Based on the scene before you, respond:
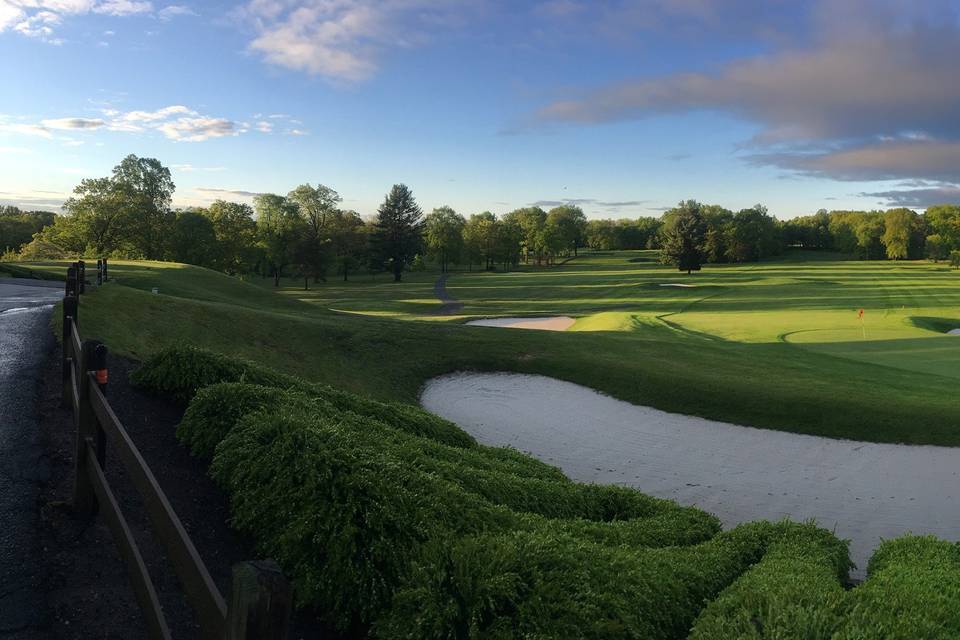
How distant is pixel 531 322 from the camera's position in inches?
1590

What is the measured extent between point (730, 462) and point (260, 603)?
45.7ft

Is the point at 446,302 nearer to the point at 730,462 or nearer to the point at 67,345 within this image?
the point at 730,462

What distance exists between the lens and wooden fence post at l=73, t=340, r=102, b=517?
5445 mm

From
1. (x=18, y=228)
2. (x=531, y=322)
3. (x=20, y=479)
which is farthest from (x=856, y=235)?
(x=18, y=228)

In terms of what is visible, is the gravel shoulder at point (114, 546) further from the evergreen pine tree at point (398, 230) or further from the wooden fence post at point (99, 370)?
the evergreen pine tree at point (398, 230)

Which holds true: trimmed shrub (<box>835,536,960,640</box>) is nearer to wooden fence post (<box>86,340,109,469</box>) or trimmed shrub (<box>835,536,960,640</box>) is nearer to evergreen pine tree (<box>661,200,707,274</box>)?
wooden fence post (<box>86,340,109,469</box>)

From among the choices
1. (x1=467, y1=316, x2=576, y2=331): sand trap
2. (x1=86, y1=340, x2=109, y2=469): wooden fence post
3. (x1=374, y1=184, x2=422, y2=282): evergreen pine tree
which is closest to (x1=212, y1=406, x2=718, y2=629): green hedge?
(x1=86, y1=340, x2=109, y2=469): wooden fence post

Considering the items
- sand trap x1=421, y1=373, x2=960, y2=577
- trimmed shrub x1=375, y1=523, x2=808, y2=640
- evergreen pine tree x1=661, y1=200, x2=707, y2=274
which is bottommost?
sand trap x1=421, y1=373, x2=960, y2=577

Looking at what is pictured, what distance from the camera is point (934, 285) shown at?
60.8m

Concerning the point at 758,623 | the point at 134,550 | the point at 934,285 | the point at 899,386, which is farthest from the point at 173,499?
the point at 934,285

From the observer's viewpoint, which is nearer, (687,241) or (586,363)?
(586,363)

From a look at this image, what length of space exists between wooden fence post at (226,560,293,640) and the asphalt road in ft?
9.97

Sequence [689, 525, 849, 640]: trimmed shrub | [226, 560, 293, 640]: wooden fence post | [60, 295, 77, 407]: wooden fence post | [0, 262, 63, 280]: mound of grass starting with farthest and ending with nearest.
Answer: [0, 262, 63, 280]: mound of grass
[60, 295, 77, 407]: wooden fence post
[689, 525, 849, 640]: trimmed shrub
[226, 560, 293, 640]: wooden fence post

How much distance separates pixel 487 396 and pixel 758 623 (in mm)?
14512
